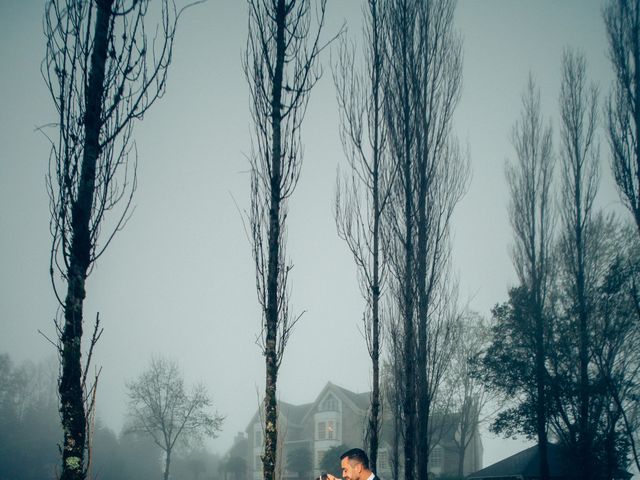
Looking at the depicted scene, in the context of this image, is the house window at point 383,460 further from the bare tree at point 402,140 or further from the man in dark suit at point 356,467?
the man in dark suit at point 356,467

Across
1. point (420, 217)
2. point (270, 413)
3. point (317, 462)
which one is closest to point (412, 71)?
point (420, 217)

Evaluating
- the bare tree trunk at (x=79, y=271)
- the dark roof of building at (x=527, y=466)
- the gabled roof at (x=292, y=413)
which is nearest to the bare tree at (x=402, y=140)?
the bare tree trunk at (x=79, y=271)

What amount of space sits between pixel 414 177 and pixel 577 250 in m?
10.3

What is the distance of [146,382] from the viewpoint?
107 feet

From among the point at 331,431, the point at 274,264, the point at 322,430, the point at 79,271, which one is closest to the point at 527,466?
the point at 331,431

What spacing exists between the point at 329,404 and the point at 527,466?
22.5 m

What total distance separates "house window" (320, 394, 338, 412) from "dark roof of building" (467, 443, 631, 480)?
1783 cm

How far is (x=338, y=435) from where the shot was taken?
3712cm

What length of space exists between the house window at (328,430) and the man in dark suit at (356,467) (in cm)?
3628

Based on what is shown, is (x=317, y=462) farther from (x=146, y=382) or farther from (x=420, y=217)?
(x=420, y=217)

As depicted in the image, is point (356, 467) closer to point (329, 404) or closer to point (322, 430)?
point (329, 404)

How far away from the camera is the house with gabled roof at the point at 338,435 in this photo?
110 feet

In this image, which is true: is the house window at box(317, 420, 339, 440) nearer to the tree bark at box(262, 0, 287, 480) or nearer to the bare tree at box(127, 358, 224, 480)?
the bare tree at box(127, 358, 224, 480)

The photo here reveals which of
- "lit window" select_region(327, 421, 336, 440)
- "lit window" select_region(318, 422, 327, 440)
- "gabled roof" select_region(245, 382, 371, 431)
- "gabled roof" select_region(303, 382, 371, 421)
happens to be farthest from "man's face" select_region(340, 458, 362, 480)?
"lit window" select_region(318, 422, 327, 440)
